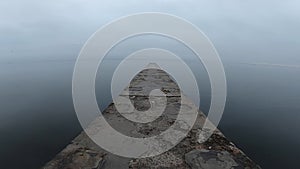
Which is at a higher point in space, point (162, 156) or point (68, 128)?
point (162, 156)

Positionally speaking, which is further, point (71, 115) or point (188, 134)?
point (71, 115)

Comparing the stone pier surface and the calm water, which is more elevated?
the stone pier surface

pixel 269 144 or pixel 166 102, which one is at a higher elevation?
pixel 166 102

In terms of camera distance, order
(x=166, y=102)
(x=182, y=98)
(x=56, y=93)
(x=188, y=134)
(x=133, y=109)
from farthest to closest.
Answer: (x=56, y=93), (x=182, y=98), (x=166, y=102), (x=133, y=109), (x=188, y=134)

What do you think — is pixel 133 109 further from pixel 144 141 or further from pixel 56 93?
pixel 56 93

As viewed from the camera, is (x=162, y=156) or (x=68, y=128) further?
(x=68, y=128)

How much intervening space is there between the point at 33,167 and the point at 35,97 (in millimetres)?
11669

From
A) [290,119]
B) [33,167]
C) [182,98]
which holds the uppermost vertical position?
[182,98]

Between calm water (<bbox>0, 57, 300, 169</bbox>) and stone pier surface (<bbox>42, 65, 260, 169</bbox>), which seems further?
calm water (<bbox>0, 57, 300, 169</bbox>)

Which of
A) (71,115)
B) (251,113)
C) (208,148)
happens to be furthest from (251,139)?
(71,115)

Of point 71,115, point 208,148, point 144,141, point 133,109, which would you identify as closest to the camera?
point 208,148

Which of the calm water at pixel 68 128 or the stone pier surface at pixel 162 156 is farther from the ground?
the stone pier surface at pixel 162 156

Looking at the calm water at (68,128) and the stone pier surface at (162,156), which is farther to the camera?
the calm water at (68,128)

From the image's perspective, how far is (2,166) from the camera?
8367 mm
